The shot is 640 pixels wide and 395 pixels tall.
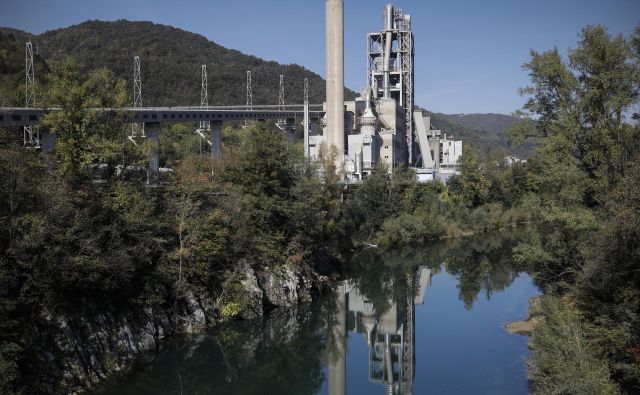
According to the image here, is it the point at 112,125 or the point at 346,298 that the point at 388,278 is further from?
the point at 112,125

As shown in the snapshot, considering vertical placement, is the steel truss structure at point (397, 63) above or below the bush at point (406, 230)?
above

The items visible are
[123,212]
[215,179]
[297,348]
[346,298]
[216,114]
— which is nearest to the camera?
[123,212]

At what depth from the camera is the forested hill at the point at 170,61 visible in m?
78.2

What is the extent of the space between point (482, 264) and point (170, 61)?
73302 mm

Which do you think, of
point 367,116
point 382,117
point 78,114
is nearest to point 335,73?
point 367,116

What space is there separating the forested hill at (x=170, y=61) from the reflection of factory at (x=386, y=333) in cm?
3808

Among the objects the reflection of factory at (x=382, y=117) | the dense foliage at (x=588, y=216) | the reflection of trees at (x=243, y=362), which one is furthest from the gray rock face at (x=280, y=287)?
the reflection of factory at (x=382, y=117)

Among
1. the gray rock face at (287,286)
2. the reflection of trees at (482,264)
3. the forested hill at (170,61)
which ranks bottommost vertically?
the reflection of trees at (482,264)

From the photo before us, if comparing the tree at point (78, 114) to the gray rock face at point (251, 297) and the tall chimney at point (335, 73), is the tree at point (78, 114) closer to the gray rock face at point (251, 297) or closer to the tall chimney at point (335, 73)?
the gray rock face at point (251, 297)

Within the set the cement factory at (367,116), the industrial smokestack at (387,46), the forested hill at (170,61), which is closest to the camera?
the cement factory at (367,116)

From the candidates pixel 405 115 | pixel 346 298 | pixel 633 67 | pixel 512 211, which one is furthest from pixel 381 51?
pixel 633 67

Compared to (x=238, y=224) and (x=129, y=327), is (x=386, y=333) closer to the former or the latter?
(x=238, y=224)

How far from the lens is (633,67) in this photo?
629 inches

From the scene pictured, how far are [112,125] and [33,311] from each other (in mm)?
6837
